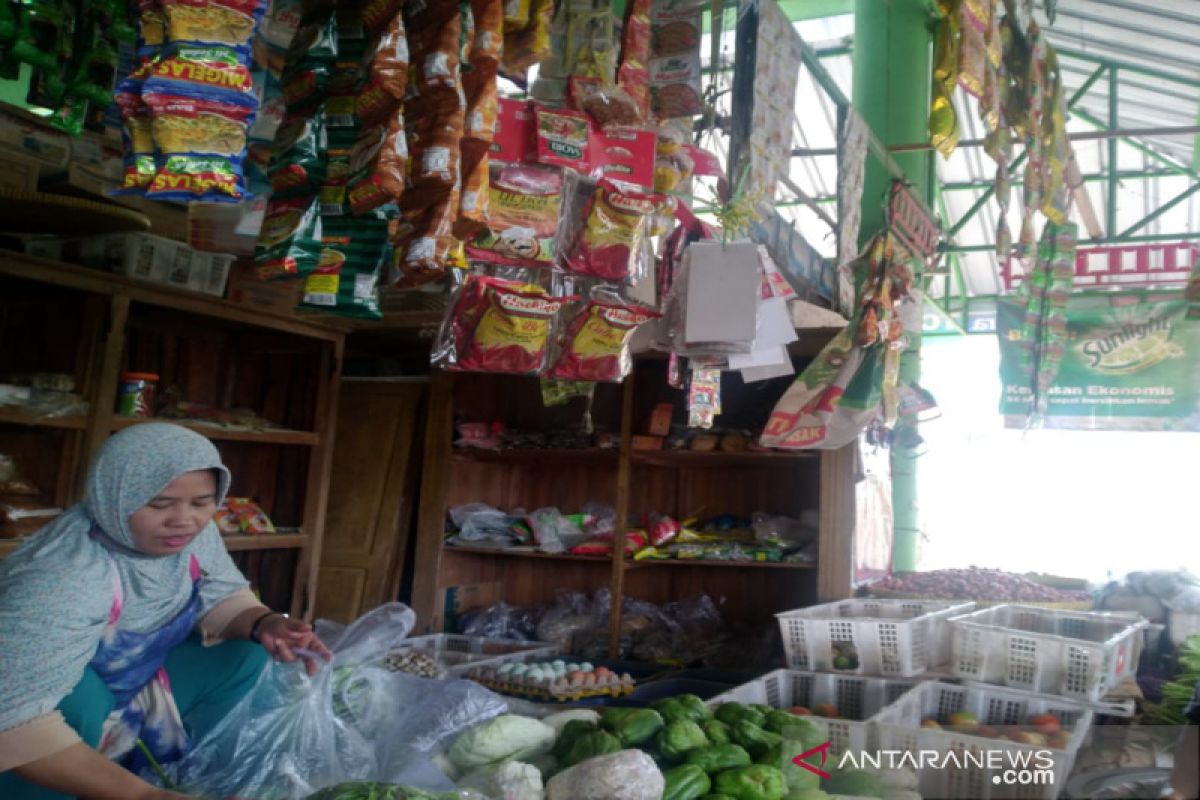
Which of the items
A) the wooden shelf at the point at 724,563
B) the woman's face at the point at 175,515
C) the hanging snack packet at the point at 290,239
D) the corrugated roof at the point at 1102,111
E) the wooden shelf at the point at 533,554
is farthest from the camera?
the corrugated roof at the point at 1102,111

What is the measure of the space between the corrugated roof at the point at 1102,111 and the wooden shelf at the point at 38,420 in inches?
151

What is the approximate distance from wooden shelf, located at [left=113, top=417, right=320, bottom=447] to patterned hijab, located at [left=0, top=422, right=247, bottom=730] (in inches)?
49.4

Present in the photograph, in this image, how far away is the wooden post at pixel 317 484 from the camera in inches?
153

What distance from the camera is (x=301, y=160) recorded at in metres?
1.97

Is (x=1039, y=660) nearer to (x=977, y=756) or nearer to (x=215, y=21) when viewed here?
(x=977, y=756)

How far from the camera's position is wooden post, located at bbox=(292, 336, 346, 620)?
3.88 meters

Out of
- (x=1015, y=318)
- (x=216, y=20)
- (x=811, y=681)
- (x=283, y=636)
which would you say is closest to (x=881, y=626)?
(x=811, y=681)

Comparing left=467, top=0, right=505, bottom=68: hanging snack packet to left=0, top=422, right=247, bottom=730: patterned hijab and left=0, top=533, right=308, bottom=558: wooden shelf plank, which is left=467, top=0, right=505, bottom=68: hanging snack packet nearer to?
left=0, top=422, right=247, bottom=730: patterned hijab

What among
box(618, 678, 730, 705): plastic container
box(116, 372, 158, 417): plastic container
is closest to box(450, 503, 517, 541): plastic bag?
box(618, 678, 730, 705): plastic container

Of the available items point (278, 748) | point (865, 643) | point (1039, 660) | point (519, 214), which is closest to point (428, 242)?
point (519, 214)

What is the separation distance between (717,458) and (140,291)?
251 cm

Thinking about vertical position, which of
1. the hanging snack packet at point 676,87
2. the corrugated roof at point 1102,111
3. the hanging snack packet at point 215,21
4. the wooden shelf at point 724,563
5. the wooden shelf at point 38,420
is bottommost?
the wooden shelf at point 724,563

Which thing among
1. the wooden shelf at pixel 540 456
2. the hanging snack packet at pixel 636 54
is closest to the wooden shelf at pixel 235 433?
the wooden shelf at pixel 540 456

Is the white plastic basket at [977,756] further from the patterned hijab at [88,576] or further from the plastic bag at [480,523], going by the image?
the plastic bag at [480,523]
